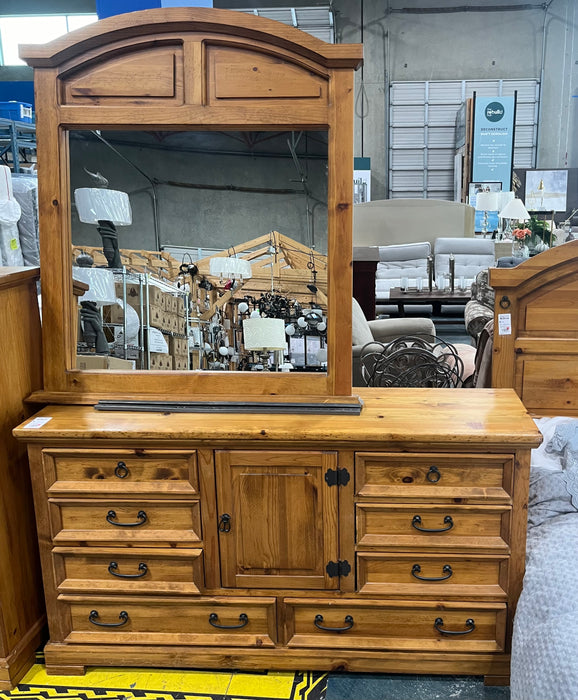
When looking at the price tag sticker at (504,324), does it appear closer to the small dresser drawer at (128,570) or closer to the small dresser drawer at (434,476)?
the small dresser drawer at (434,476)

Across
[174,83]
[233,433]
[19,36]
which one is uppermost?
[19,36]

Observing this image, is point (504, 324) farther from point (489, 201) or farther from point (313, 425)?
point (489, 201)

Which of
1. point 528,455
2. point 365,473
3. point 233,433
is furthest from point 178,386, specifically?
point 528,455

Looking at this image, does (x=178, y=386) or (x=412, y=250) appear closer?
(x=178, y=386)

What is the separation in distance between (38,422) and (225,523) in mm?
627

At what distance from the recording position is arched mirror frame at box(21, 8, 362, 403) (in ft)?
6.21

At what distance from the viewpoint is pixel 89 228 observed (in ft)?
6.81

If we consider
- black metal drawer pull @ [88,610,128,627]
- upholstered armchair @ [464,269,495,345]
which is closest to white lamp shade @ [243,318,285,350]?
black metal drawer pull @ [88,610,128,627]

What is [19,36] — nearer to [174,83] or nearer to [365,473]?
[174,83]

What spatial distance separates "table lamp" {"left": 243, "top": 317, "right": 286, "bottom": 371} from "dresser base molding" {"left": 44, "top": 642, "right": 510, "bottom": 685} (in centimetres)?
89

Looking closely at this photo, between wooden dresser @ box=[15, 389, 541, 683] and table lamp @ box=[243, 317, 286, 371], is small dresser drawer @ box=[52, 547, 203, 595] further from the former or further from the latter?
table lamp @ box=[243, 317, 286, 371]

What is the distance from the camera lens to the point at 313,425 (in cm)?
185

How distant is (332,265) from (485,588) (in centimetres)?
106

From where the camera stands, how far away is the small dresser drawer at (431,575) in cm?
188
